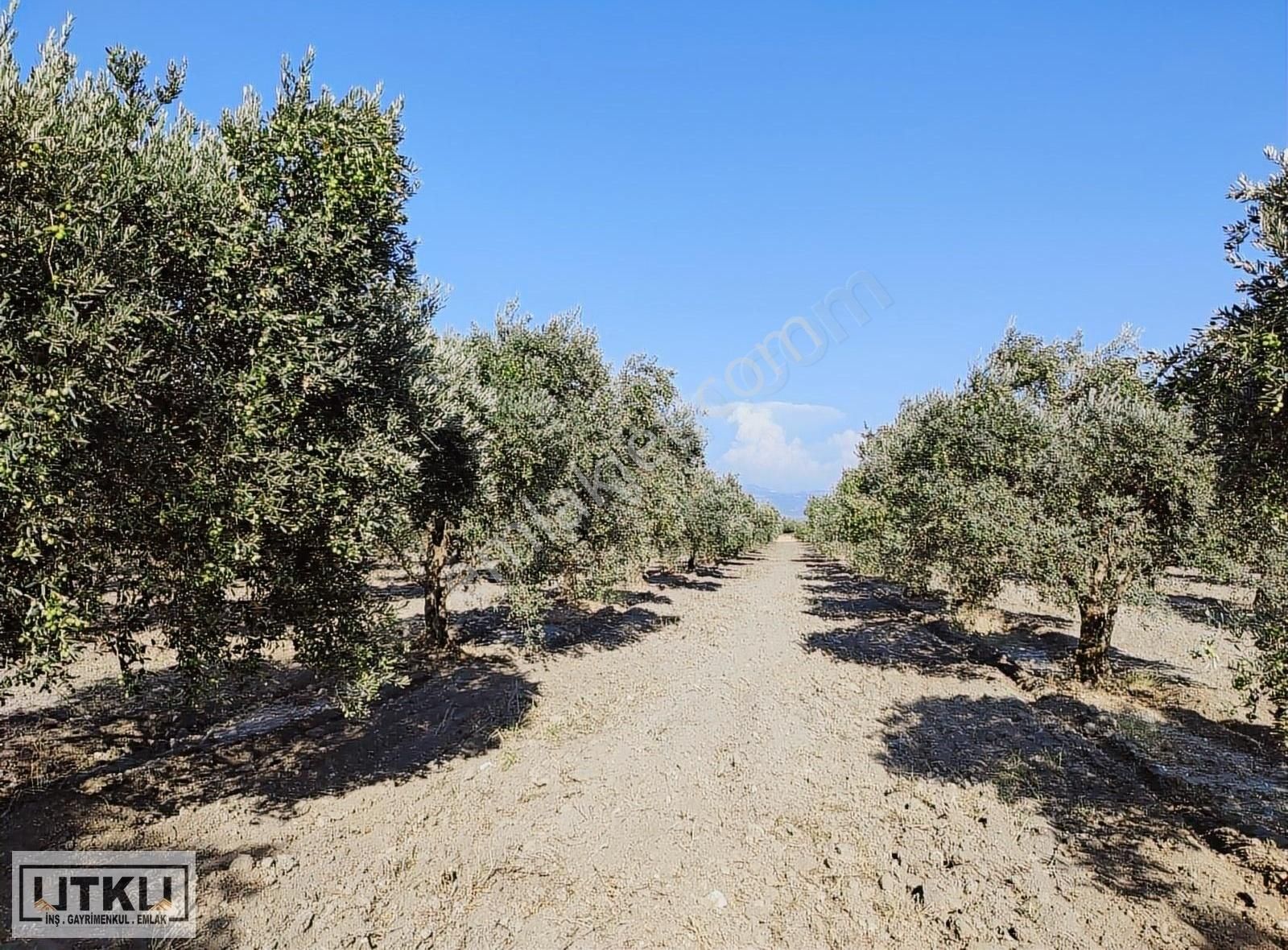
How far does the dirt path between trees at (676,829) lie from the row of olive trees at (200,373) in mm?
2964

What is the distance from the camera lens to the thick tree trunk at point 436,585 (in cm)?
2053

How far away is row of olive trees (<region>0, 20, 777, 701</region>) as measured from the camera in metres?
6.71

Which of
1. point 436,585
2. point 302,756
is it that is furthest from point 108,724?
point 436,585

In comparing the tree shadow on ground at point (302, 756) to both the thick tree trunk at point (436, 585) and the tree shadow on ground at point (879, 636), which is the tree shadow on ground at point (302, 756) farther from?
the tree shadow on ground at point (879, 636)

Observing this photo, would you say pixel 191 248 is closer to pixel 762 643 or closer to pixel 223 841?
pixel 223 841

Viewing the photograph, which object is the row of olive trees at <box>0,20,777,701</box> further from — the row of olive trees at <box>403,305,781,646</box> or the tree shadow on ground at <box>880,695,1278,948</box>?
the tree shadow on ground at <box>880,695,1278,948</box>

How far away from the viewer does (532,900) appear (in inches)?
334

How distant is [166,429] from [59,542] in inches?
65.4

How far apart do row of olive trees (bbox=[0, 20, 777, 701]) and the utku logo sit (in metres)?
2.73

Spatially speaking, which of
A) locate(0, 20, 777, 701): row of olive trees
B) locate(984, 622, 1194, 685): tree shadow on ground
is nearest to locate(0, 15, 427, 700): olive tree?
locate(0, 20, 777, 701): row of olive trees

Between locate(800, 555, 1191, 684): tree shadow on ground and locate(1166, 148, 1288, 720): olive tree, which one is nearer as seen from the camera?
locate(1166, 148, 1288, 720): olive tree

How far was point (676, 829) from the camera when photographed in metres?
10.4

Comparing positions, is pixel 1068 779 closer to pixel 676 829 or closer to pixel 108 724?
pixel 676 829

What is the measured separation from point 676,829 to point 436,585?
13199 millimetres
